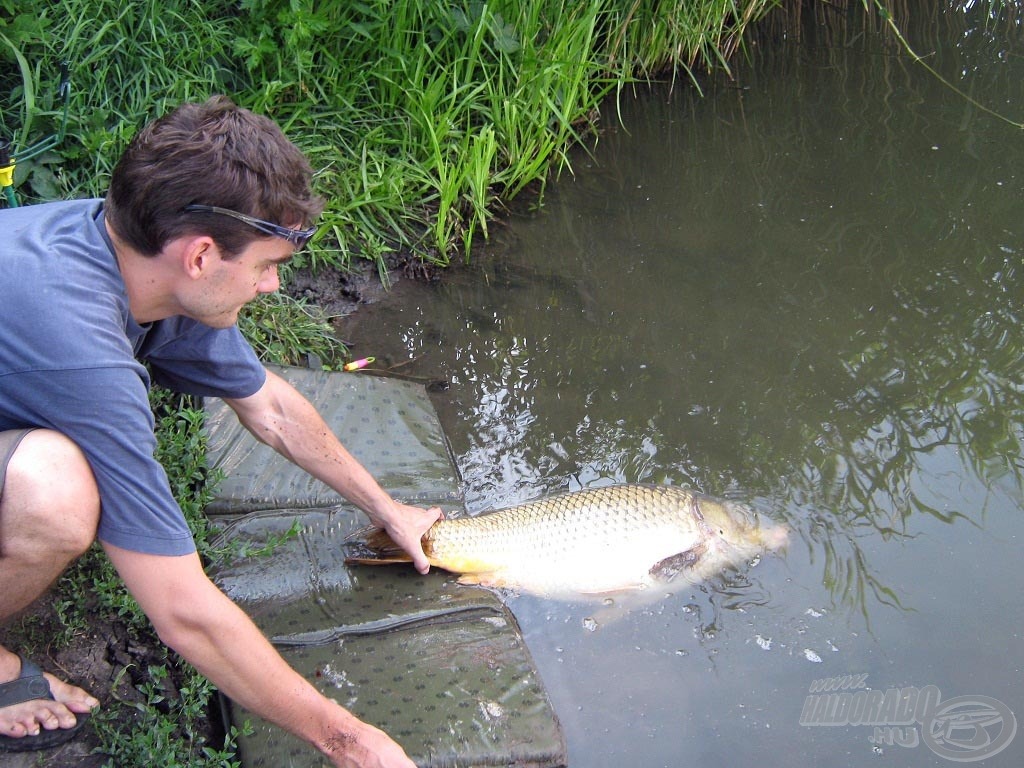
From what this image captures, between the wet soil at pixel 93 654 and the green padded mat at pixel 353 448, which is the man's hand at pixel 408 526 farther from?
the wet soil at pixel 93 654

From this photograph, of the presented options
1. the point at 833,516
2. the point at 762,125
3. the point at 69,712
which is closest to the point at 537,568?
the point at 833,516

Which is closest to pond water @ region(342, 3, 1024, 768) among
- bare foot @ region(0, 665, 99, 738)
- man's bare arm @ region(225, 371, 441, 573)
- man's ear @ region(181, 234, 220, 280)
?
man's bare arm @ region(225, 371, 441, 573)

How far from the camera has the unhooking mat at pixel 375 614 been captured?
2.35 meters

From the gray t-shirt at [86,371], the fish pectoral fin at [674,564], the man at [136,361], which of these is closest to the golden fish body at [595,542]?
the fish pectoral fin at [674,564]

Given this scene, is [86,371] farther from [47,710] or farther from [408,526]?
[408,526]

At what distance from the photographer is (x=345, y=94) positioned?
461 centimetres

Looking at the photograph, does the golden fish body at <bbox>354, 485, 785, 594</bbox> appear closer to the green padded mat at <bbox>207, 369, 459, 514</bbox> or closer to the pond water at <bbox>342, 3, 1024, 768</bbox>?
the pond water at <bbox>342, 3, 1024, 768</bbox>

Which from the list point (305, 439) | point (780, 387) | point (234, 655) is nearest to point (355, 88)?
point (780, 387)

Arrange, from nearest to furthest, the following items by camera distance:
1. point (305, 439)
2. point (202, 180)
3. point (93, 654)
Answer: point (202, 180) → point (93, 654) → point (305, 439)

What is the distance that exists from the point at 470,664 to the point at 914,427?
197 cm

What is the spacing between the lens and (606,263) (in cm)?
463

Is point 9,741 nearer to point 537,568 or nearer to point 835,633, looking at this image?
point 537,568

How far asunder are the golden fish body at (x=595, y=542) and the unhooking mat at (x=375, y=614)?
111 millimetres

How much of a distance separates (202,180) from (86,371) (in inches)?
16.5
